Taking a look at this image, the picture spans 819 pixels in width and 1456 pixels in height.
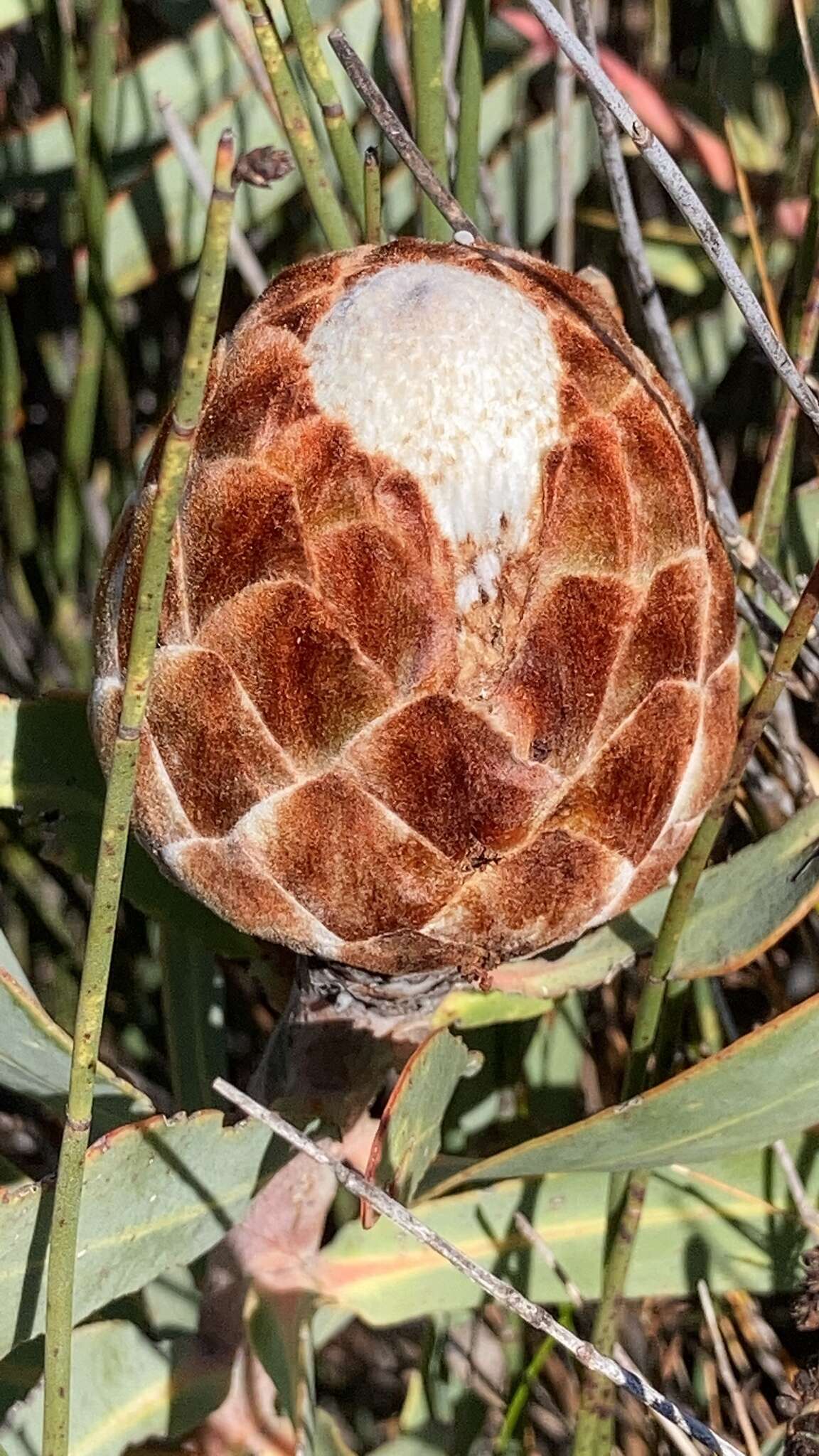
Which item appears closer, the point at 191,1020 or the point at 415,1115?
the point at 415,1115

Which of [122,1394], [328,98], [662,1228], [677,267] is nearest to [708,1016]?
[662,1228]

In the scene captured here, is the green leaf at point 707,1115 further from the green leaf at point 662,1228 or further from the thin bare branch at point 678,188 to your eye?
the thin bare branch at point 678,188

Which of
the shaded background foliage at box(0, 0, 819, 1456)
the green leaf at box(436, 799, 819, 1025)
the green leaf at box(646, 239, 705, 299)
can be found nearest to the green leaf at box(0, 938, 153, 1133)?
the shaded background foliage at box(0, 0, 819, 1456)

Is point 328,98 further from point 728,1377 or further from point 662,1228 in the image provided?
point 728,1377

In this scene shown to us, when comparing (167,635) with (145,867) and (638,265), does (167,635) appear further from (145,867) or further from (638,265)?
(638,265)

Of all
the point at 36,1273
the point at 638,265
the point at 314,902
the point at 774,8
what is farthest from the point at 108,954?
the point at 774,8

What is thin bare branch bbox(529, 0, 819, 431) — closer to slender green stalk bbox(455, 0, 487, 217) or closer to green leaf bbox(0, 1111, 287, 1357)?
slender green stalk bbox(455, 0, 487, 217)

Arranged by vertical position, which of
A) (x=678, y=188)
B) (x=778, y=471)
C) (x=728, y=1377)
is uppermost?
(x=678, y=188)
